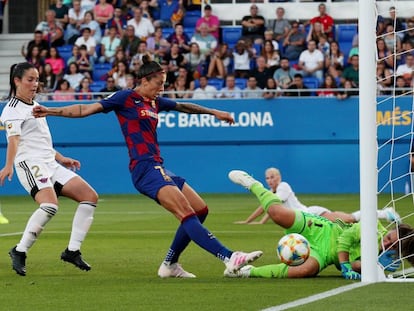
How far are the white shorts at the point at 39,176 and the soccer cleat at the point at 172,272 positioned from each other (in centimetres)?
139

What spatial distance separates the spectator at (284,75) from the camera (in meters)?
26.6

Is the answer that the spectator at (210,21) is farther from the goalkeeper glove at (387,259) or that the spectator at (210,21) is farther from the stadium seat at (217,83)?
the goalkeeper glove at (387,259)

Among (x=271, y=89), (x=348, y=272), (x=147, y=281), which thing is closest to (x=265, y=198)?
(x=348, y=272)

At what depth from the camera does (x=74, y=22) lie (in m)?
29.8

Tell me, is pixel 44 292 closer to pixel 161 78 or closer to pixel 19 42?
pixel 161 78

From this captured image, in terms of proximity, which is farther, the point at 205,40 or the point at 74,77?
the point at 205,40

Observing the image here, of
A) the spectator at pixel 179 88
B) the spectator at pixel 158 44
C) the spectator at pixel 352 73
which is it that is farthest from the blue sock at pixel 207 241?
the spectator at pixel 158 44

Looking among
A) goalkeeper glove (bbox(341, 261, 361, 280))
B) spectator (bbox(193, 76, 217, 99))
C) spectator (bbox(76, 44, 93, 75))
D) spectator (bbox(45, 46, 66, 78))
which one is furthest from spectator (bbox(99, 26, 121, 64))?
goalkeeper glove (bbox(341, 261, 361, 280))

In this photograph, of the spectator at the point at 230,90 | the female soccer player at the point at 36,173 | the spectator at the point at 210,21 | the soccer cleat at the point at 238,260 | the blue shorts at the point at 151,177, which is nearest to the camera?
the soccer cleat at the point at 238,260

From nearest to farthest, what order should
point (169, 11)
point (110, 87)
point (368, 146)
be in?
point (368, 146), point (110, 87), point (169, 11)

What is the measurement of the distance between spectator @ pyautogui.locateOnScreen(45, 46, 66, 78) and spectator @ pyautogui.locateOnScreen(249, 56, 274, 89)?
469 centimetres

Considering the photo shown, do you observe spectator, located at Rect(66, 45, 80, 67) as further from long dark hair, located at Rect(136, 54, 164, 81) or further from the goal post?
the goal post

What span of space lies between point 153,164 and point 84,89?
55.5 feet

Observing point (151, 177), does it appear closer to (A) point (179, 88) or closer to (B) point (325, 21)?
(A) point (179, 88)
